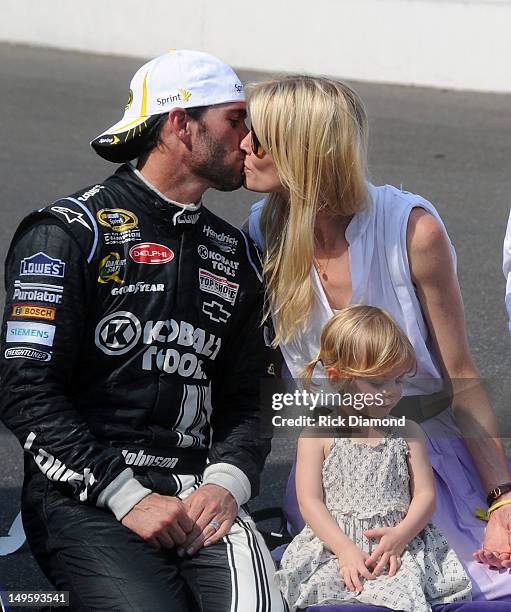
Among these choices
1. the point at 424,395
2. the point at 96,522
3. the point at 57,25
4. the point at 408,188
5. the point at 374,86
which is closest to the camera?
the point at 96,522

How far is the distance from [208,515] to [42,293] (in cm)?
74

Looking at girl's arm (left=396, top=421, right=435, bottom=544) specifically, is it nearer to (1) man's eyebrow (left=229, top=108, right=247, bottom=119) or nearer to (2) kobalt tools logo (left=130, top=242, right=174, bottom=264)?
(2) kobalt tools logo (left=130, top=242, right=174, bottom=264)

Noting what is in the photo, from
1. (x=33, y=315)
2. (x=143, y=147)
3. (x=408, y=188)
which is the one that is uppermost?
(x=143, y=147)

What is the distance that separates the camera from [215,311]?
326 cm

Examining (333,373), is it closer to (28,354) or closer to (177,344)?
(177,344)

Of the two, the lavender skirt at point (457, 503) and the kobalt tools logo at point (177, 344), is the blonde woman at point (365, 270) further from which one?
the kobalt tools logo at point (177, 344)

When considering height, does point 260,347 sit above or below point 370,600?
above

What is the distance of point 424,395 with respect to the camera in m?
3.34

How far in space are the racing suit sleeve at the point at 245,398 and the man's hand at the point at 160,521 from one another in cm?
27

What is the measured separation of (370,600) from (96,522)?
74cm

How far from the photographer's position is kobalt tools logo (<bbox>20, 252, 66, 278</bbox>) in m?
3.04

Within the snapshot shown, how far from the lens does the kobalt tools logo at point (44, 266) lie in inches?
120

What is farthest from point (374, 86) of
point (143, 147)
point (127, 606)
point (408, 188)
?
point (127, 606)

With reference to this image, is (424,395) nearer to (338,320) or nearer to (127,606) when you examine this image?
(338,320)
